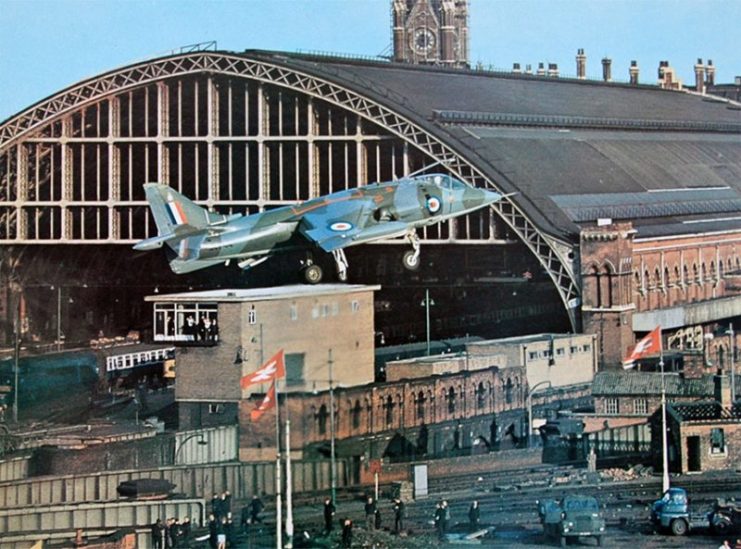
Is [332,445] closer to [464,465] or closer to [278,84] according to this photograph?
[464,465]

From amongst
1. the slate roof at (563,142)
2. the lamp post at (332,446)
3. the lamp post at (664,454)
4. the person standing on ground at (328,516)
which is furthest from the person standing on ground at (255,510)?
the slate roof at (563,142)

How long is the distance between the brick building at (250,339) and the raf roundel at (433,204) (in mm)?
6469

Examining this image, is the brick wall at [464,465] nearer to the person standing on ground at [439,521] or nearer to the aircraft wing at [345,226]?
the person standing on ground at [439,521]

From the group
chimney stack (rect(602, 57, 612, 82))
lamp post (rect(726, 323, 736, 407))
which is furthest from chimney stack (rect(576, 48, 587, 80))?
lamp post (rect(726, 323, 736, 407))

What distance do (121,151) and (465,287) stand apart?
13909 mm

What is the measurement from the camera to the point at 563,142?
81.1 meters

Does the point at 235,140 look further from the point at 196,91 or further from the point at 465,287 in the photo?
the point at 465,287

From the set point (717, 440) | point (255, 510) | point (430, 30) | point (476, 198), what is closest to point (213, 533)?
point (255, 510)

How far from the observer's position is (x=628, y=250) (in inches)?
2891

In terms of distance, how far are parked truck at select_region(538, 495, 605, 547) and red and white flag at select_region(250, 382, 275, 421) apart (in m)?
9.80

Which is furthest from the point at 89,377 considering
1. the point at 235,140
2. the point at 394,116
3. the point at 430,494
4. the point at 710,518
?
the point at 710,518

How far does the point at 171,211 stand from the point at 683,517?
55.0 feet

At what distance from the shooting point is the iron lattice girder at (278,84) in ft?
229

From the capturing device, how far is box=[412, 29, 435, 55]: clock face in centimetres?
15412
